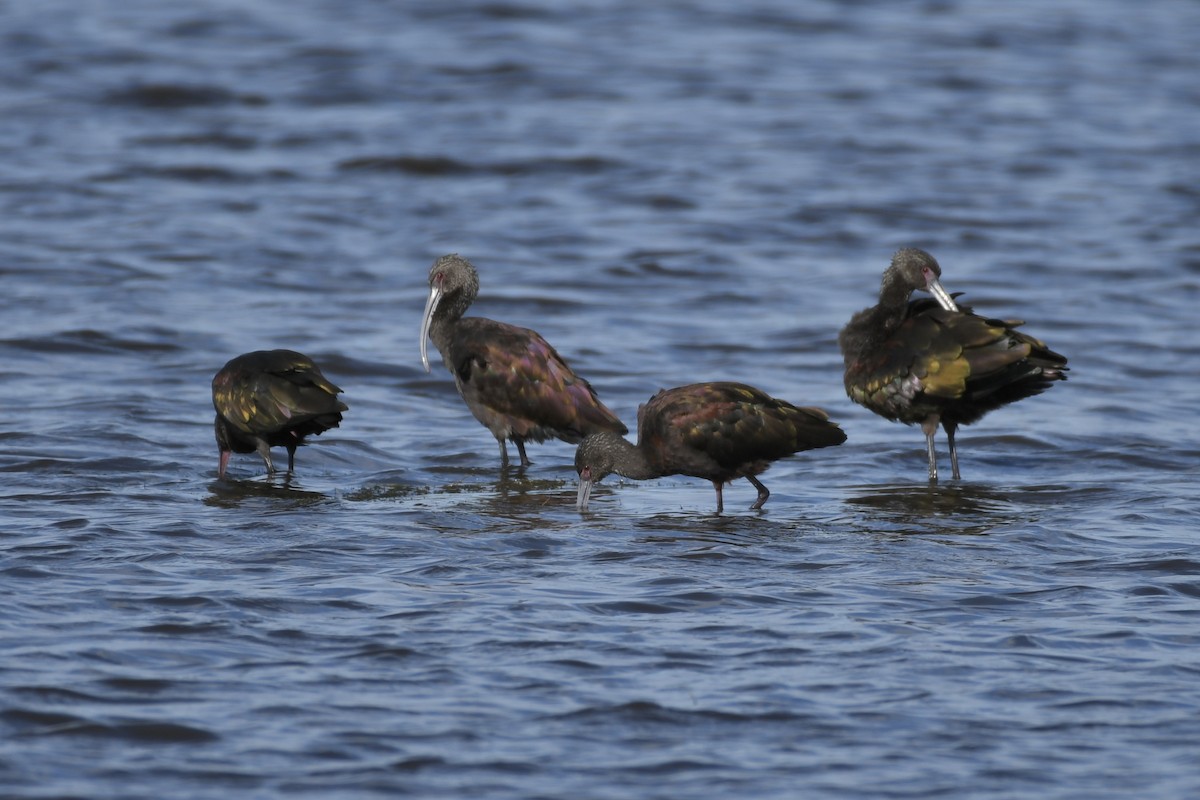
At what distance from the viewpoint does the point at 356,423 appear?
12.3 metres

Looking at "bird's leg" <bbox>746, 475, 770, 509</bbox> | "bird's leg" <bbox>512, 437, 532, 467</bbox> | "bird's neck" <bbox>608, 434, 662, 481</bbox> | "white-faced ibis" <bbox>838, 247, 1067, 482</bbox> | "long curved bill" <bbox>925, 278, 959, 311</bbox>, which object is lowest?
"bird's leg" <bbox>512, 437, 532, 467</bbox>

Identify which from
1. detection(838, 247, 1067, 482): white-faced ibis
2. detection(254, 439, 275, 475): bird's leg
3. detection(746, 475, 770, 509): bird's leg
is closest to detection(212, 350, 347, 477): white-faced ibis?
detection(254, 439, 275, 475): bird's leg

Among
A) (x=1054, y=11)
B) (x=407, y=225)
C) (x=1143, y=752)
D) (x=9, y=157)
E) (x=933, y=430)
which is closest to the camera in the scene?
(x=1143, y=752)

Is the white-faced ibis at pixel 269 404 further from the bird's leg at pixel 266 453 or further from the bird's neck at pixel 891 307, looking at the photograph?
the bird's neck at pixel 891 307

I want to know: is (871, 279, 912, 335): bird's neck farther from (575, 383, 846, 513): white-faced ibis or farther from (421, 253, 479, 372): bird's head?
(421, 253, 479, 372): bird's head

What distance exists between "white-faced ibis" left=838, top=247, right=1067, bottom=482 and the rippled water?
0.50 m

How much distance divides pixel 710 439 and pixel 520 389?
6.14 ft

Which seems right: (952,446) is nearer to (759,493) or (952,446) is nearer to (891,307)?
(891,307)

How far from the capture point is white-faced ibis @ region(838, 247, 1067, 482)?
10516 millimetres

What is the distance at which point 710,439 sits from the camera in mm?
9688

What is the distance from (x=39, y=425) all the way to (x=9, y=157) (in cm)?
1110

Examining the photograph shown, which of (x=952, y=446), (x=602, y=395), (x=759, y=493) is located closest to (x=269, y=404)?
(x=759, y=493)

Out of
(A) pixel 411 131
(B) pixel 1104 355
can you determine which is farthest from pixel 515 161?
(B) pixel 1104 355

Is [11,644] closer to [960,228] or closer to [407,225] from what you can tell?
[407,225]
